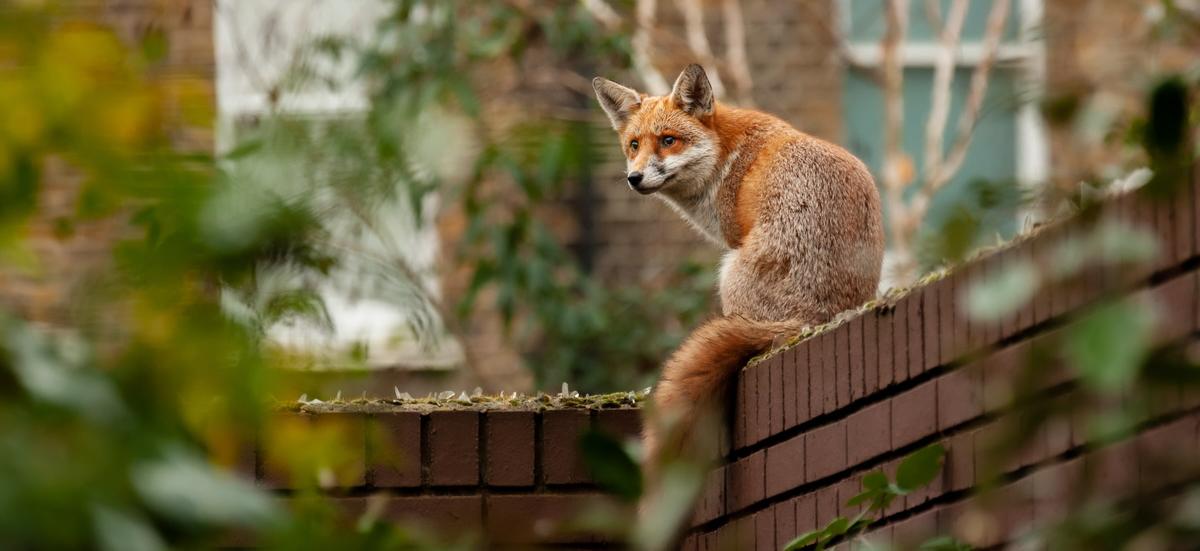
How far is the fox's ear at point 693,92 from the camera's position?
6461mm

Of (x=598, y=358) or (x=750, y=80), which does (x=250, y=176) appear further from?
(x=750, y=80)

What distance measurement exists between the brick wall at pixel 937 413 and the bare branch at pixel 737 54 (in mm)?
6046

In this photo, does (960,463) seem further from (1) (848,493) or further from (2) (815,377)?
(2) (815,377)

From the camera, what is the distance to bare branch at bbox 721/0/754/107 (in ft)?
32.6

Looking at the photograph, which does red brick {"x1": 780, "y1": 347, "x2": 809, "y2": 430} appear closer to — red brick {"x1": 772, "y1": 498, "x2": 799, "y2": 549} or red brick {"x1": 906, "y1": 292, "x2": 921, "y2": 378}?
red brick {"x1": 772, "y1": 498, "x2": 799, "y2": 549}

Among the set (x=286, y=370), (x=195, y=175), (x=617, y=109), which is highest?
(x=617, y=109)

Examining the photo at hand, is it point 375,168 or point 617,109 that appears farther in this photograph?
point 617,109

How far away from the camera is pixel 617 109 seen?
272 inches

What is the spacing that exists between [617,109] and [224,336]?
5799 mm

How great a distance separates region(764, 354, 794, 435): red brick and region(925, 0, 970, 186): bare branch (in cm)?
627

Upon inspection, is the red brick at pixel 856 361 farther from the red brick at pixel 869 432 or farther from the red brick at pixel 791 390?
the red brick at pixel 791 390

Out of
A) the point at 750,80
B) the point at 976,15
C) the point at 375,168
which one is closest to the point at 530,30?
the point at 750,80

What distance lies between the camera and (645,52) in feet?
33.0

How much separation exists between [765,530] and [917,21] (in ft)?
25.8
